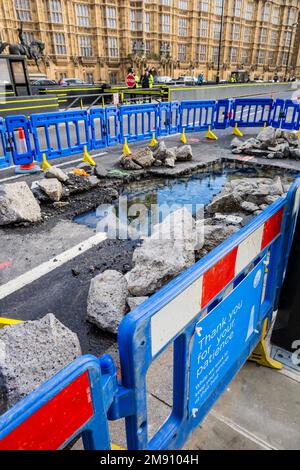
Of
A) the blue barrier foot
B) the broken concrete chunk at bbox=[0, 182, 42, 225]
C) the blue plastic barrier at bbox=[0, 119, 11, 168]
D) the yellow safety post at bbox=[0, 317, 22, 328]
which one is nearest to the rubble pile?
the blue barrier foot

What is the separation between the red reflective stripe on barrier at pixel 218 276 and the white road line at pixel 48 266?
9.52 ft

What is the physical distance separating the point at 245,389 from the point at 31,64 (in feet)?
173

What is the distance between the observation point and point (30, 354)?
2.37 m

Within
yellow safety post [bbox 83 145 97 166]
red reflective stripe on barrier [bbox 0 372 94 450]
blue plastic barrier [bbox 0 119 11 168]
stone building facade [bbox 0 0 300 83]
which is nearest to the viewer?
red reflective stripe on barrier [bbox 0 372 94 450]

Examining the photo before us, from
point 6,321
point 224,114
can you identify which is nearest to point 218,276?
point 6,321

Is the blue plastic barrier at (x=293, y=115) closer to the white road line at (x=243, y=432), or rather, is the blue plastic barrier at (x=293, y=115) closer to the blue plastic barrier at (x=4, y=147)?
the blue plastic barrier at (x=4, y=147)

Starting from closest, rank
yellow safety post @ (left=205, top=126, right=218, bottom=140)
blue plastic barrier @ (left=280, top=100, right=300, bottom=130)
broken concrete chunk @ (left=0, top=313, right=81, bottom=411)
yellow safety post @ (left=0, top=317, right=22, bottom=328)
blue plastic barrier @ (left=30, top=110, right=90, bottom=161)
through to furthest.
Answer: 1. broken concrete chunk @ (left=0, top=313, right=81, bottom=411)
2. yellow safety post @ (left=0, top=317, right=22, bottom=328)
3. blue plastic barrier @ (left=30, top=110, right=90, bottom=161)
4. blue plastic barrier @ (left=280, top=100, right=300, bottom=130)
5. yellow safety post @ (left=205, top=126, right=218, bottom=140)

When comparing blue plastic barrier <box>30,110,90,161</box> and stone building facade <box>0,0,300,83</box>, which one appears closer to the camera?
Answer: blue plastic barrier <box>30,110,90,161</box>

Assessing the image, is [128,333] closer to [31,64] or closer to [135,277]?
[135,277]

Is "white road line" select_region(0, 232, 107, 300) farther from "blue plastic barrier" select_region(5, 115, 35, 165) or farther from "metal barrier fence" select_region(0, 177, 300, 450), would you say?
"blue plastic barrier" select_region(5, 115, 35, 165)

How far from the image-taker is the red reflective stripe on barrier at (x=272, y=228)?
2.26 metres

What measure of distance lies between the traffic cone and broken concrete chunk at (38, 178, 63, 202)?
8.50ft

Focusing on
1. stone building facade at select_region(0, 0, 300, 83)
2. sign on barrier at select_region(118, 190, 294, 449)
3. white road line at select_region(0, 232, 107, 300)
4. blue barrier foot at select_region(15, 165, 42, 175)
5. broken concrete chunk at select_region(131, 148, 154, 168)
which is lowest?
white road line at select_region(0, 232, 107, 300)

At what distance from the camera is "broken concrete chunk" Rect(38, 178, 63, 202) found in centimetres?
620
